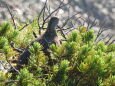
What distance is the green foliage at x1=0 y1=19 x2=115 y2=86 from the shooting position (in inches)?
105

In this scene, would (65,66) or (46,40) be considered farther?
(46,40)

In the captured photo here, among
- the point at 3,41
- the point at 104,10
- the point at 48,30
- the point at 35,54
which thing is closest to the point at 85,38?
the point at 48,30

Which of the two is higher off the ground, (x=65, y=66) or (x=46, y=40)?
(x=46, y=40)

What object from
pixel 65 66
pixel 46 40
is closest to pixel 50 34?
pixel 46 40

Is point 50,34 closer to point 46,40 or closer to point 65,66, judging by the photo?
point 46,40

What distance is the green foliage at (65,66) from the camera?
2.66 metres

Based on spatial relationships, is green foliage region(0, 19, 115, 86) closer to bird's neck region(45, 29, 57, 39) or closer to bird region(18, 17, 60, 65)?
bird region(18, 17, 60, 65)

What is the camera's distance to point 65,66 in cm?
267

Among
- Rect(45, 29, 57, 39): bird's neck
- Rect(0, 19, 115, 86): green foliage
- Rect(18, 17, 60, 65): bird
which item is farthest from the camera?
Rect(45, 29, 57, 39): bird's neck

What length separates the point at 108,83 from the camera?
268 centimetres

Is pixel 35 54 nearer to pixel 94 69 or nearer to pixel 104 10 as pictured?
pixel 94 69

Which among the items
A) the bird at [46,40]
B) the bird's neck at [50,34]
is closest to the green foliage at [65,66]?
the bird at [46,40]

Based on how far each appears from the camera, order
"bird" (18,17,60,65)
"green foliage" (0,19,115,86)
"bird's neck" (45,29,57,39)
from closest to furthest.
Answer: "green foliage" (0,19,115,86), "bird" (18,17,60,65), "bird's neck" (45,29,57,39)

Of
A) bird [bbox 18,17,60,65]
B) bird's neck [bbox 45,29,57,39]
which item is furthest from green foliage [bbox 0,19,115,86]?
bird's neck [bbox 45,29,57,39]
